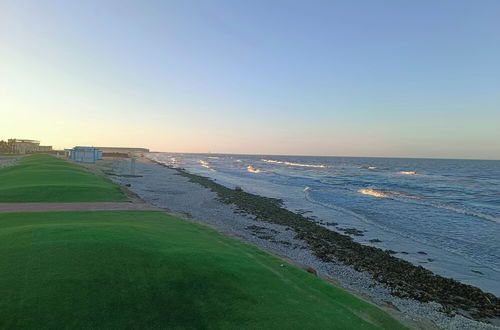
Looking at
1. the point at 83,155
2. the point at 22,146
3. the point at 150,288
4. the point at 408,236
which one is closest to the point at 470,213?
the point at 408,236

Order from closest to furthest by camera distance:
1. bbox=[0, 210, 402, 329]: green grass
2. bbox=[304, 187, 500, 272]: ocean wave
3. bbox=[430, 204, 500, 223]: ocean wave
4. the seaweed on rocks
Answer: bbox=[0, 210, 402, 329]: green grass, the seaweed on rocks, bbox=[304, 187, 500, 272]: ocean wave, bbox=[430, 204, 500, 223]: ocean wave

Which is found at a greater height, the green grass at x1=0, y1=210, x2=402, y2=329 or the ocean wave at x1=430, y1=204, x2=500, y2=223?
the green grass at x1=0, y1=210, x2=402, y2=329

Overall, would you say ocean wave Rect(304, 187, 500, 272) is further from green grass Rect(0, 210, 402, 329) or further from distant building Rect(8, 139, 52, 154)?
distant building Rect(8, 139, 52, 154)

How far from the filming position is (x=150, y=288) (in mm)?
6551

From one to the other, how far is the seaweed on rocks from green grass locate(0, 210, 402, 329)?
206 inches

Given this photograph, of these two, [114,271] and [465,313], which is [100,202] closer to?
[114,271]

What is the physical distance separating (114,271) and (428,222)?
81.8 feet

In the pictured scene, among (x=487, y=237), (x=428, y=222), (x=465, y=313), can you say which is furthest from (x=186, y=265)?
(x=428, y=222)

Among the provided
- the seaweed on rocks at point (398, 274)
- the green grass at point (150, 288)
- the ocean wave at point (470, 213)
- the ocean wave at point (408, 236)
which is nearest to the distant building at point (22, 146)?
the ocean wave at point (408, 236)

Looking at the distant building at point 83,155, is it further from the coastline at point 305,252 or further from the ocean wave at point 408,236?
the ocean wave at point 408,236

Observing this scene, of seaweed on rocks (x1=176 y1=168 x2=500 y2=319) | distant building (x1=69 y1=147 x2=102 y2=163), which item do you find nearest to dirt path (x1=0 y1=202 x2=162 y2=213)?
seaweed on rocks (x1=176 y1=168 x2=500 y2=319)

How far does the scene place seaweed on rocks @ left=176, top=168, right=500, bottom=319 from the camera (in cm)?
1088

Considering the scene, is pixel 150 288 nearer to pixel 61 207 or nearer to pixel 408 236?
pixel 61 207

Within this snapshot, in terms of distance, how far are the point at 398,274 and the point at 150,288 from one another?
35.7 feet
